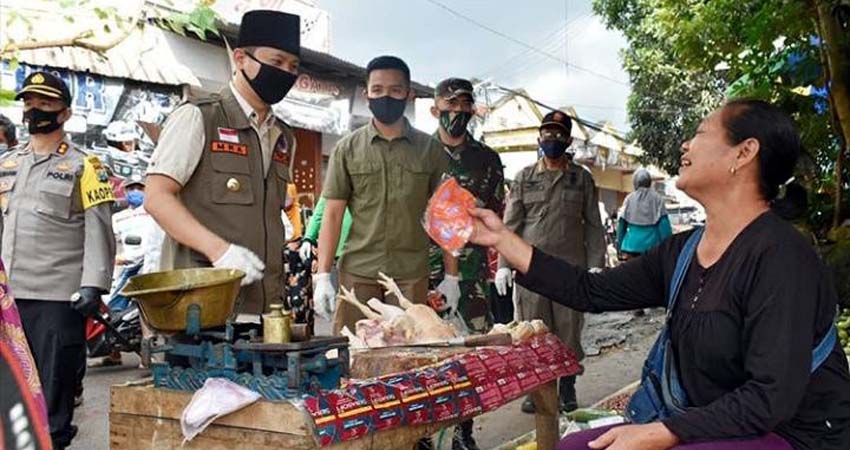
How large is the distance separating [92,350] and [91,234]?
306 centimetres

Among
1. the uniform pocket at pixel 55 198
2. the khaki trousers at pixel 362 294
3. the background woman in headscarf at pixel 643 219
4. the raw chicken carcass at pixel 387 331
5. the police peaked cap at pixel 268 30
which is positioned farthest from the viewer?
the background woman in headscarf at pixel 643 219

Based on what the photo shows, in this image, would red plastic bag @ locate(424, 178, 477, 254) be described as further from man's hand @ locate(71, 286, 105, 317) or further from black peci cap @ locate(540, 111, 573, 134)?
black peci cap @ locate(540, 111, 573, 134)

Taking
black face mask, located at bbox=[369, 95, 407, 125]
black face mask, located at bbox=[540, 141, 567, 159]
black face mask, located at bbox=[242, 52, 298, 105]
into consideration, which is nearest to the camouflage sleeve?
black face mask, located at bbox=[540, 141, 567, 159]

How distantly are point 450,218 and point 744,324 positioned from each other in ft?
3.68

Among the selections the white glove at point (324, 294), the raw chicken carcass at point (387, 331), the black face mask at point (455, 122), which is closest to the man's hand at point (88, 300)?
the white glove at point (324, 294)

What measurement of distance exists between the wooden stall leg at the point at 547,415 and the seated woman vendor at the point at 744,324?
0.76 metres

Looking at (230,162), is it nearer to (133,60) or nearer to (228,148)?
(228,148)

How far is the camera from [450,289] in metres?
4.68

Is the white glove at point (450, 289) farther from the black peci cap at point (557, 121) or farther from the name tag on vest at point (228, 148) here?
the name tag on vest at point (228, 148)

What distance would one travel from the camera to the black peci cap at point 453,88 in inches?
202

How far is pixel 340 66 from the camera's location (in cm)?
1191

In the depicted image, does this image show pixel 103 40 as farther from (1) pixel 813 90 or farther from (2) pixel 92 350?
(1) pixel 813 90

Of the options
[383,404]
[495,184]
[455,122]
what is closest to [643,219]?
[495,184]

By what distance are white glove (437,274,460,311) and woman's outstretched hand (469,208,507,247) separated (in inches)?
66.0
